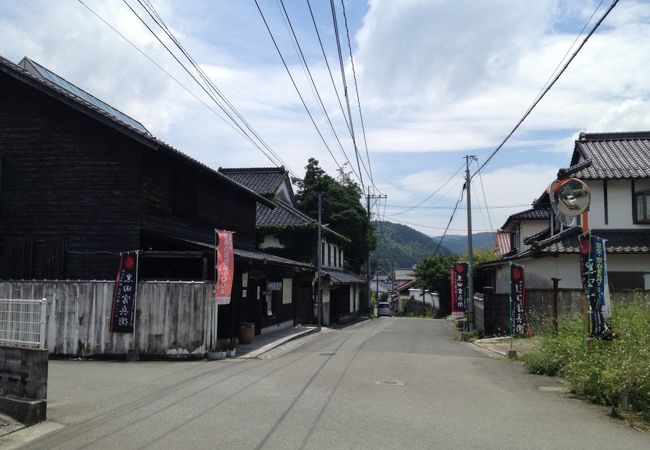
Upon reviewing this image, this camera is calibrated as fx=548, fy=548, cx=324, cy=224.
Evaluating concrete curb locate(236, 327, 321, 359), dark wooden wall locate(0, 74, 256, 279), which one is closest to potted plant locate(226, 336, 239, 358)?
concrete curb locate(236, 327, 321, 359)

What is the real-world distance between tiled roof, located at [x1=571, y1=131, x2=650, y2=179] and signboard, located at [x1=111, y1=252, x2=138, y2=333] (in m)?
16.7

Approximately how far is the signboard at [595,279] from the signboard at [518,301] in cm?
817

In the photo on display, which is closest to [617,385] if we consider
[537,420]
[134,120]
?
[537,420]

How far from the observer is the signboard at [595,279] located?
1005 centimetres

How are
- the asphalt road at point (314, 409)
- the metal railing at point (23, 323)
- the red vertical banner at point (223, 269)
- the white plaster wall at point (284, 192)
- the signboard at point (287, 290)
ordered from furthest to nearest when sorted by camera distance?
the white plaster wall at point (284, 192)
the signboard at point (287, 290)
the red vertical banner at point (223, 269)
the metal railing at point (23, 323)
the asphalt road at point (314, 409)

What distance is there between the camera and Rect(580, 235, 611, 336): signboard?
1005 cm

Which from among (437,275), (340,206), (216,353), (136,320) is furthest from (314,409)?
(437,275)

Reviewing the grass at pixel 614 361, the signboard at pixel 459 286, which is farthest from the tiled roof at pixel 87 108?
the signboard at pixel 459 286

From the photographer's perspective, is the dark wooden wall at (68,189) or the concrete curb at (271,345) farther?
the dark wooden wall at (68,189)

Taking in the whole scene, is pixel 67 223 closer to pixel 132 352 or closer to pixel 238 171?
pixel 132 352

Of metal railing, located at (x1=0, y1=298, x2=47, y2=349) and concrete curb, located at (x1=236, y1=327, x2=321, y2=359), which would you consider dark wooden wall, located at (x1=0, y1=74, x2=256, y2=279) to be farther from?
metal railing, located at (x1=0, y1=298, x2=47, y2=349)

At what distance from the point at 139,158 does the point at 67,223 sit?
2903mm

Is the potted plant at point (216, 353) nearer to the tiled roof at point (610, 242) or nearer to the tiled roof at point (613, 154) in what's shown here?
the tiled roof at point (610, 242)

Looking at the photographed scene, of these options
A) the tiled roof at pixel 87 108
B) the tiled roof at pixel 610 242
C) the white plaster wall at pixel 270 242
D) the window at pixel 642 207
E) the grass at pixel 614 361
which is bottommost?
the grass at pixel 614 361
